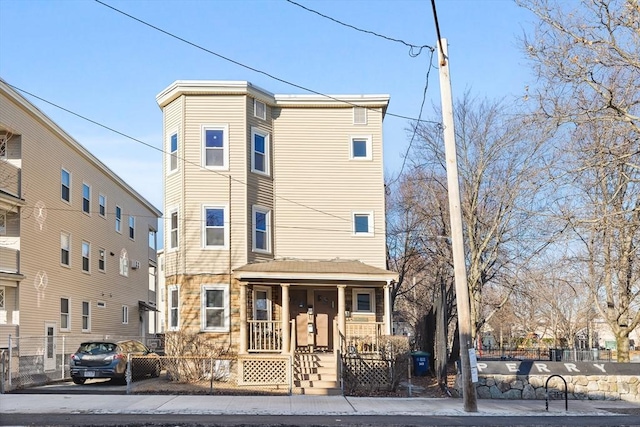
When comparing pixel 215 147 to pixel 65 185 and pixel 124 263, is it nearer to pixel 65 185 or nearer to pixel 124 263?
pixel 65 185

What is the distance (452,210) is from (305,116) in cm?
1035

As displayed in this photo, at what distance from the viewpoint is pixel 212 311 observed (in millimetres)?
21797

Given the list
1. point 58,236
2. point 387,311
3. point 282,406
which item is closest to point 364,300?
point 387,311

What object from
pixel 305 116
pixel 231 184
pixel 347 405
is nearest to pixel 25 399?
pixel 347 405

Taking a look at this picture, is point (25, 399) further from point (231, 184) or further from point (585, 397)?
point (585, 397)

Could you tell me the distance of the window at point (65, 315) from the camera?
1032 inches

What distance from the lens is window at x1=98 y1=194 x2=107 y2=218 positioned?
103 feet

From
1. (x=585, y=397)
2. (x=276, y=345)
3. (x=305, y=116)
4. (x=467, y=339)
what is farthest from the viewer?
(x=305, y=116)

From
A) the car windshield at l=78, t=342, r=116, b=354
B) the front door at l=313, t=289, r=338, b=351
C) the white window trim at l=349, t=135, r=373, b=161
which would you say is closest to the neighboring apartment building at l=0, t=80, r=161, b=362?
the car windshield at l=78, t=342, r=116, b=354

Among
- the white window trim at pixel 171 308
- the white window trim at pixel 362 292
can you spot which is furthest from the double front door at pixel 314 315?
the white window trim at pixel 171 308

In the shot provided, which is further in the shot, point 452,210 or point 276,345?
point 276,345

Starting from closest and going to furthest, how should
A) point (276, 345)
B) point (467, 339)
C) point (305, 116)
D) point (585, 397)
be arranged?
point (467, 339) < point (585, 397) < point (276, 345) < point (305, 116)

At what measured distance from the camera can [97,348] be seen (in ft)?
66.8

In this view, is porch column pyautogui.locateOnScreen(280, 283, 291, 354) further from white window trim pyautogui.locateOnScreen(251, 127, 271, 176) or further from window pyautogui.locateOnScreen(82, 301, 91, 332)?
window pyautogui.locateOnScreen(82, 301, 91, 332)
